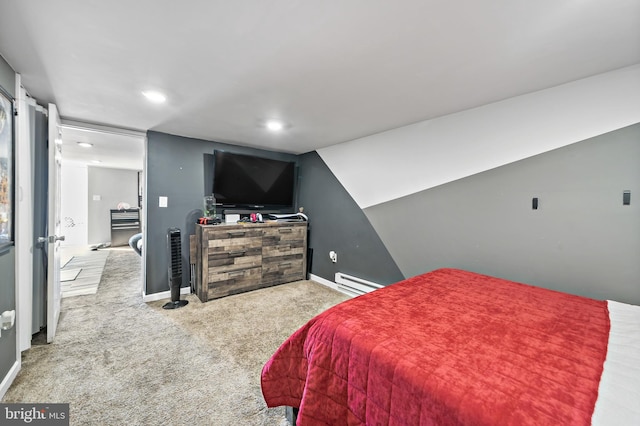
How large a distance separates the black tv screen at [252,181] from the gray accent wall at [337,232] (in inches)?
13.5

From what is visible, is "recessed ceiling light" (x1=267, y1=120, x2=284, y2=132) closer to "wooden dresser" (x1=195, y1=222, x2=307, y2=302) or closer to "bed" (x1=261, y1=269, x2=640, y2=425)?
"wooden dresser" (x1=195, y1=222, x2=307, y2=302)

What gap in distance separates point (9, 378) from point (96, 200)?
6.47m

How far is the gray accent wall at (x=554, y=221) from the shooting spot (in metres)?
1.73

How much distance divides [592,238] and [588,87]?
1040 mm

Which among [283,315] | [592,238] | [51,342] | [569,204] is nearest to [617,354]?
[592,238]

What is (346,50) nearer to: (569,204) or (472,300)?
(472,300)

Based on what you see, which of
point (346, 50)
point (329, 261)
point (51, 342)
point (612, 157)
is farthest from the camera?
point (329, 261)

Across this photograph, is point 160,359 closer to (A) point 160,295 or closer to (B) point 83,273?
(A) point 160,295

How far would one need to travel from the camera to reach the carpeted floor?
157 cm

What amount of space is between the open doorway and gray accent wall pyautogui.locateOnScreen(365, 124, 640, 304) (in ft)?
16.2

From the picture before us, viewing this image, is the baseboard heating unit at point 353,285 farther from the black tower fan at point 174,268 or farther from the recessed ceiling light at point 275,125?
the recessed ceiling light at point 275,125

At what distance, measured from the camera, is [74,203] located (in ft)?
21.3

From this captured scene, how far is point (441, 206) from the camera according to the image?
268cm

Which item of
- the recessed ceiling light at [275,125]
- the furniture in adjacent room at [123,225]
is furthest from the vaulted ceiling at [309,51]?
the furniture in adjacent room at [123,225]
